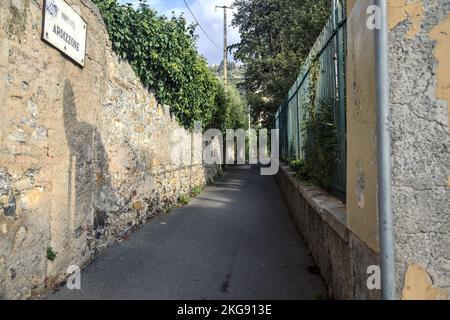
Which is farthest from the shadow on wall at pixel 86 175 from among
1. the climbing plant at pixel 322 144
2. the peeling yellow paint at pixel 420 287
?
the peeling yellow paint at pixel 420 287

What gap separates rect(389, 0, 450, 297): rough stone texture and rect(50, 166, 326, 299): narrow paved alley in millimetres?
A: 1507

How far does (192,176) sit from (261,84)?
12.3 metres

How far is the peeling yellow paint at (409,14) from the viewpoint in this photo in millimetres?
2006

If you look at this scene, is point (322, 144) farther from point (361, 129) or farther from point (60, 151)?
point (60, 151)

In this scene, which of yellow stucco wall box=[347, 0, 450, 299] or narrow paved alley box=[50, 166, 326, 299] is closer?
yellow stucco wall box=[347, 0, 450, 299]

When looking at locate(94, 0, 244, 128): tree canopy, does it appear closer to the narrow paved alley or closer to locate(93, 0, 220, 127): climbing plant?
locate(93, 0, 220, 127): climbing plant

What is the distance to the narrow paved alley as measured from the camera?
3404 mm

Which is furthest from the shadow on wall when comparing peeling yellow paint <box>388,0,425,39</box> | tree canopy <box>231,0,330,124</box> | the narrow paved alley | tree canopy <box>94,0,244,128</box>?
tree canopy <box>231,0,330,124</box>

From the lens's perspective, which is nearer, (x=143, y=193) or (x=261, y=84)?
(x=143, y=193)

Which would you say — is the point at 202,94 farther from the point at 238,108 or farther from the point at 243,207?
the point at 238,108

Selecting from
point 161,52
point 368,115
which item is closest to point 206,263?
point 368,115

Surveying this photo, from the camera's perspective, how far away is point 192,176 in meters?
9.73
